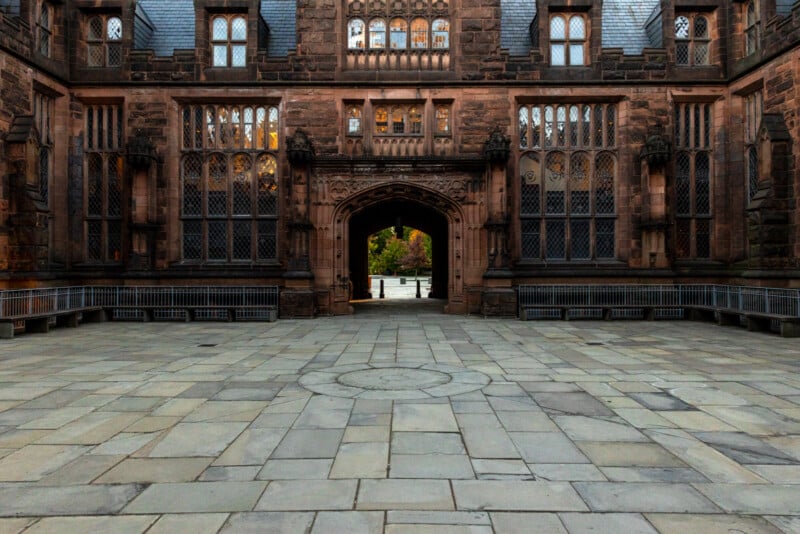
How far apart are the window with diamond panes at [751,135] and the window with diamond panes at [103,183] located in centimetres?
2037

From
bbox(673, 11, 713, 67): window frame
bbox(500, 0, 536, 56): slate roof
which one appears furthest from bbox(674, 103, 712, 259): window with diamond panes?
bbox(500, 0, 536, 56): slate roof

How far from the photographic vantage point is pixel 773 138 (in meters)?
14.2

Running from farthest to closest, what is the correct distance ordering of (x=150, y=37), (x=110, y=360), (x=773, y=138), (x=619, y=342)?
(x=150, y=37)
(x=773, y=138)
(x=619, y=342)
(x=110, y=360)

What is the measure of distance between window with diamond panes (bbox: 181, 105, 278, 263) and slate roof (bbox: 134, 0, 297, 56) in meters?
2.83

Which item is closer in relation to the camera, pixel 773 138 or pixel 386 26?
pixel 773 138

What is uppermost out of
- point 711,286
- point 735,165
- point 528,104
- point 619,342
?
point 528,104

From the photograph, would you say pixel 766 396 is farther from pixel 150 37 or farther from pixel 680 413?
pixel 150 37

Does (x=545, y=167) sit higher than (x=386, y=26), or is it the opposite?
(x=386, y=26)

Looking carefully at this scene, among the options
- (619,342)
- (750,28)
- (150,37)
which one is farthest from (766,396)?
(150,37)

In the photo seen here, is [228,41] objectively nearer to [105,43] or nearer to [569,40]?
[105,43]

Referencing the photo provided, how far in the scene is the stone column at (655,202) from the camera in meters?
16.2

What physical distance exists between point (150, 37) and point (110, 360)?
14531mm

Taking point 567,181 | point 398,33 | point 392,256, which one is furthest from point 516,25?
point 392,256

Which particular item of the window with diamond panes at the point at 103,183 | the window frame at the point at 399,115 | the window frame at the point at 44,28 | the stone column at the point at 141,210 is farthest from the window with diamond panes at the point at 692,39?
the window frame at the point at 44,28
